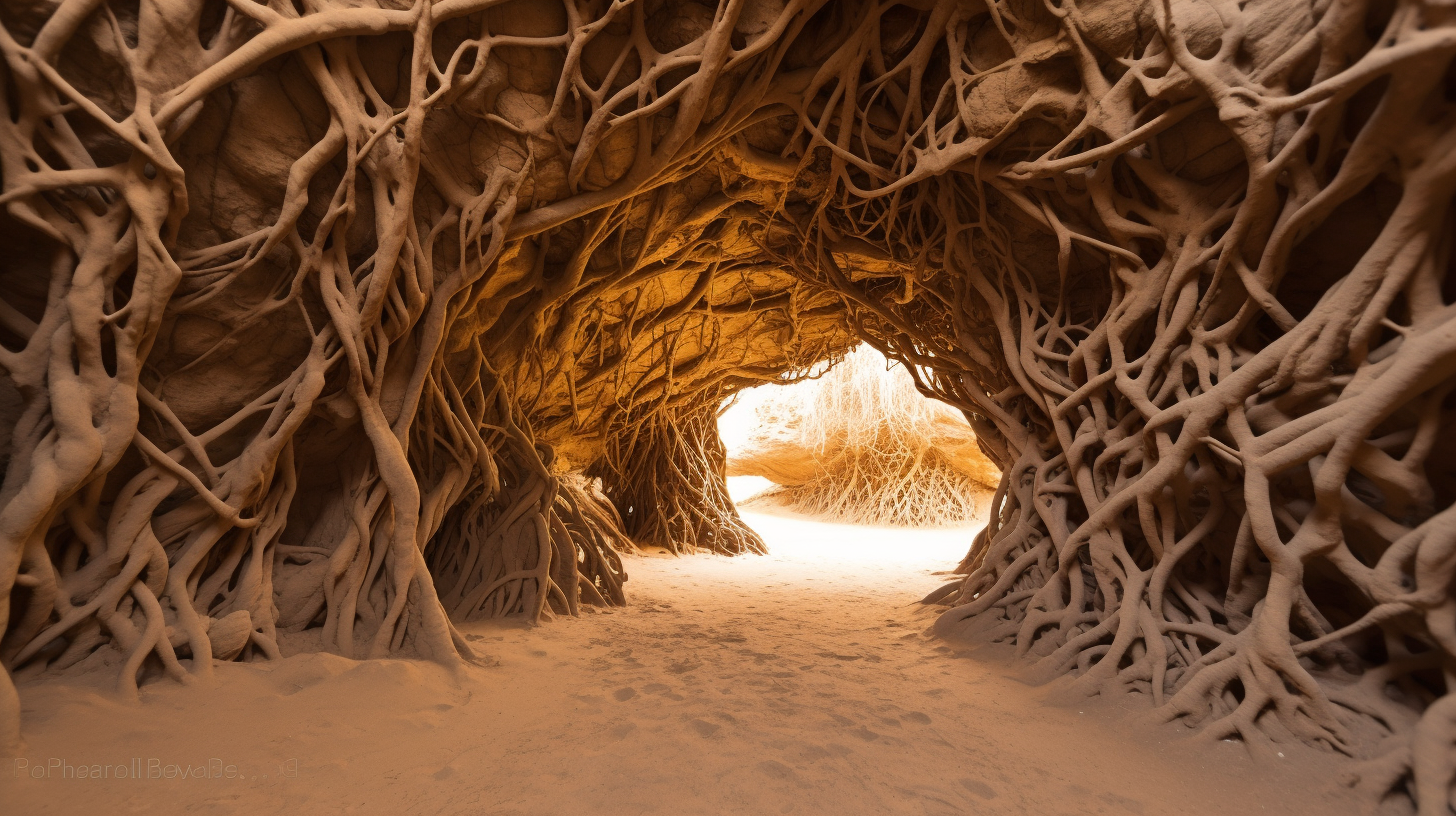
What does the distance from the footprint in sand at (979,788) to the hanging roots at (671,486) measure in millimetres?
4759

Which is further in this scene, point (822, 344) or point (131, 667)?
point (822, 344)

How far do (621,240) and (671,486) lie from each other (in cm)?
382

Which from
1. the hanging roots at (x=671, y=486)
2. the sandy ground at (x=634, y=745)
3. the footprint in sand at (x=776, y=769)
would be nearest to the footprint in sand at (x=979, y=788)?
A: the sandy ground at (x=634, y=745)

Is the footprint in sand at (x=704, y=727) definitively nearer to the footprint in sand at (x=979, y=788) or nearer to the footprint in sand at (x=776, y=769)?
the footprint in sand at (x=776, y=769)

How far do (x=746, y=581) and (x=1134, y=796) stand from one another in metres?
3.57

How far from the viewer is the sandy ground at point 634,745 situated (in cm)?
A: 142

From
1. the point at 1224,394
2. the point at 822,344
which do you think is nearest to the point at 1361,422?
the point at 1224,394

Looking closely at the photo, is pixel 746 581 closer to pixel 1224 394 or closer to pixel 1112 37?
pixel 1224 394

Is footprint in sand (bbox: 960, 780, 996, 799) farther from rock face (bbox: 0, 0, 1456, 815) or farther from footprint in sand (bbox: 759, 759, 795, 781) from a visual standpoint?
rock face (bbox: 0, 0, 1456, 815)

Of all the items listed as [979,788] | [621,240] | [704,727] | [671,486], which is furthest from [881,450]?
[979,788]

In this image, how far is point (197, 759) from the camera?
57.4 inches

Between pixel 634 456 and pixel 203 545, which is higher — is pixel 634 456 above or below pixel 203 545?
above

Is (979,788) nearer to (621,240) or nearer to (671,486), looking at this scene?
(621,240)

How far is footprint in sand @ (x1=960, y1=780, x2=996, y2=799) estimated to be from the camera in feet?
4.99
